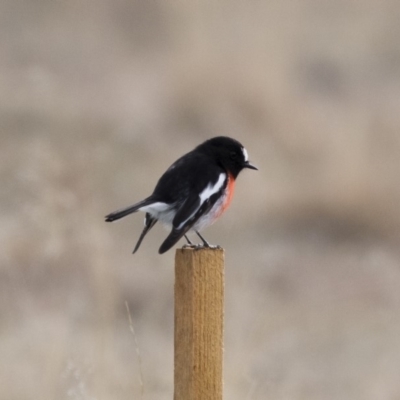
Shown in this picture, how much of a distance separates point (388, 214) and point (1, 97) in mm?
4811

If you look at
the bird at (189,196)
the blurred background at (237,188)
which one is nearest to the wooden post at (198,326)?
the bird at (189,196)

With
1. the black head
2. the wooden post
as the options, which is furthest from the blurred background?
the wooden post

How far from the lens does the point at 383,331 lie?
871 cm

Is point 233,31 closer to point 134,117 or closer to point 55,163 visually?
point 134,117

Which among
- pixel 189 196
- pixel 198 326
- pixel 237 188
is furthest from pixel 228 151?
pixel 237 188

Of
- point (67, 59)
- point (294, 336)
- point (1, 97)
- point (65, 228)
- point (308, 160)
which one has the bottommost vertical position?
point (65, 228)

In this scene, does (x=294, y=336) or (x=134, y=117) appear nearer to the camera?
(x=294, y=336)

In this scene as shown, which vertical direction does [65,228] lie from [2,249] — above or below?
below

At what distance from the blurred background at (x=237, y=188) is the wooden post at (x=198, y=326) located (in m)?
1.43

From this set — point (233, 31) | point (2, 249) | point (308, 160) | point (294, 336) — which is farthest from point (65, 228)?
point (233, 31)

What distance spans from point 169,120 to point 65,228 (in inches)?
317

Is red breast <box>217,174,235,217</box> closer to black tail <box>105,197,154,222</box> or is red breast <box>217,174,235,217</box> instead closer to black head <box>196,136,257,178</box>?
black head <box>196,136,257,178</box>

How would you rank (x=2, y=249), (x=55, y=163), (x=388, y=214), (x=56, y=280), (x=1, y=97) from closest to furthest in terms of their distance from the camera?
(x=55, y=163) → (x=2, y=249) → (x=56, y=280) → (x=388, y=214) → (x=1, y=97)

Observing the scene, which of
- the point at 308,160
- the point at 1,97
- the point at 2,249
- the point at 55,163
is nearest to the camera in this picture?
the point at 55,163
